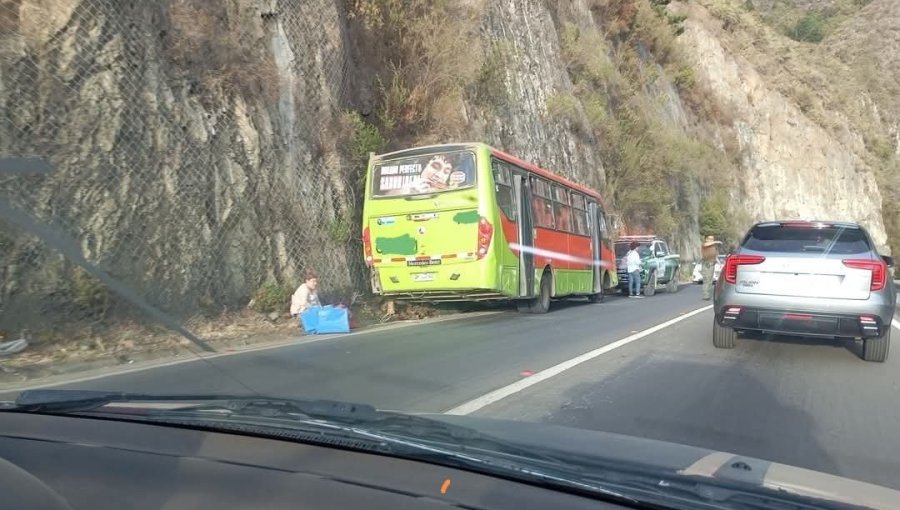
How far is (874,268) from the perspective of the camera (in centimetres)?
922

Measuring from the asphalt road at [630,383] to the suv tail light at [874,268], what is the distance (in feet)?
3.39

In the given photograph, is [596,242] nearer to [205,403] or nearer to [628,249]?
[628,249]

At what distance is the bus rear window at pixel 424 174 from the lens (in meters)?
14.5

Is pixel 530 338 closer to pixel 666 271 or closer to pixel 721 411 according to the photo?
pixel 721 411

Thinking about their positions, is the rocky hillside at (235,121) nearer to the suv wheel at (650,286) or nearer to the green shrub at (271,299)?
the green shrub at (271,299)

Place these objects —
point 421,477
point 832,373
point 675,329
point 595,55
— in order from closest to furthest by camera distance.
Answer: point 421,477
point 832,373
point 675,329
point 595,55

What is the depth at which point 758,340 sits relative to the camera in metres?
11.6

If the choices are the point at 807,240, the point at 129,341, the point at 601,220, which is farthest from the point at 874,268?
the point at 601,220

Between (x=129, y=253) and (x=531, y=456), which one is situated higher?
(x=129, y=253)

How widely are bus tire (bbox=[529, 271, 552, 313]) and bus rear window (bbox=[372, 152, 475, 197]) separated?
409cm

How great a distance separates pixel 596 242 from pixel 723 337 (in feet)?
38.9

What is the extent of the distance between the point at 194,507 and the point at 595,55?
38.7 meters

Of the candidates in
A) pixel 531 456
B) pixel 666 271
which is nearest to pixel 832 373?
pixel 531 456

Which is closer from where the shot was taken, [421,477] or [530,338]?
[421,477]
